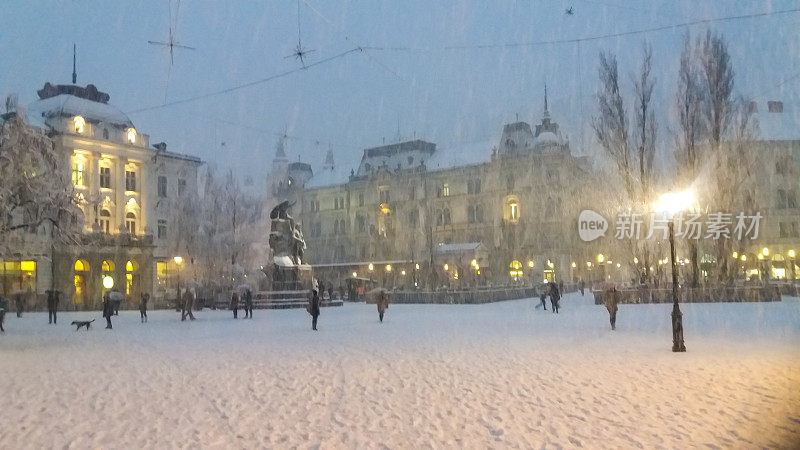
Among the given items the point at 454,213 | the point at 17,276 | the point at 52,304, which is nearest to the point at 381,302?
the point at 52,304

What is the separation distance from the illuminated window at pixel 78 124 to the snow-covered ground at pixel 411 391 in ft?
108

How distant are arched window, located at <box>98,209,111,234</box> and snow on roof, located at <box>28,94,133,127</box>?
7.09 metres

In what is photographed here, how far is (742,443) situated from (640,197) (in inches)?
1222

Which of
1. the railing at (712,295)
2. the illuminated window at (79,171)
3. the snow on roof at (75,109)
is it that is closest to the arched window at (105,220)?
the illuminated window at (79,171)

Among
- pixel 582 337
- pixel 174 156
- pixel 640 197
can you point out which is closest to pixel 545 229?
pixel 640 197

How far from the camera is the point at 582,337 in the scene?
704 inches

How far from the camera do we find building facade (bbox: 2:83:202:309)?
4253 cm

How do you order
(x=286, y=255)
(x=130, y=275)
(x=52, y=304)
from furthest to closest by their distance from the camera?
(x=130, y=275) → (x=286, y=255) → (x=52, y=304)

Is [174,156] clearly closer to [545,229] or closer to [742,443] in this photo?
[545,229]

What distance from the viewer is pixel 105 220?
4984 cm

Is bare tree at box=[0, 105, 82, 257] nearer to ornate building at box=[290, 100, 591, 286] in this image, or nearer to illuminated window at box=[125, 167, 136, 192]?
illuminated window at box=[125, 167, 136, 192]

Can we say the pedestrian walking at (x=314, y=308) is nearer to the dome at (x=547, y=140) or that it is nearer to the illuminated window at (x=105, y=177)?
the illuminated window at (x=105, y=177)

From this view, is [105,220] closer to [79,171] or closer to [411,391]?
[79,171]

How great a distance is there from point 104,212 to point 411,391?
45.9 meters
